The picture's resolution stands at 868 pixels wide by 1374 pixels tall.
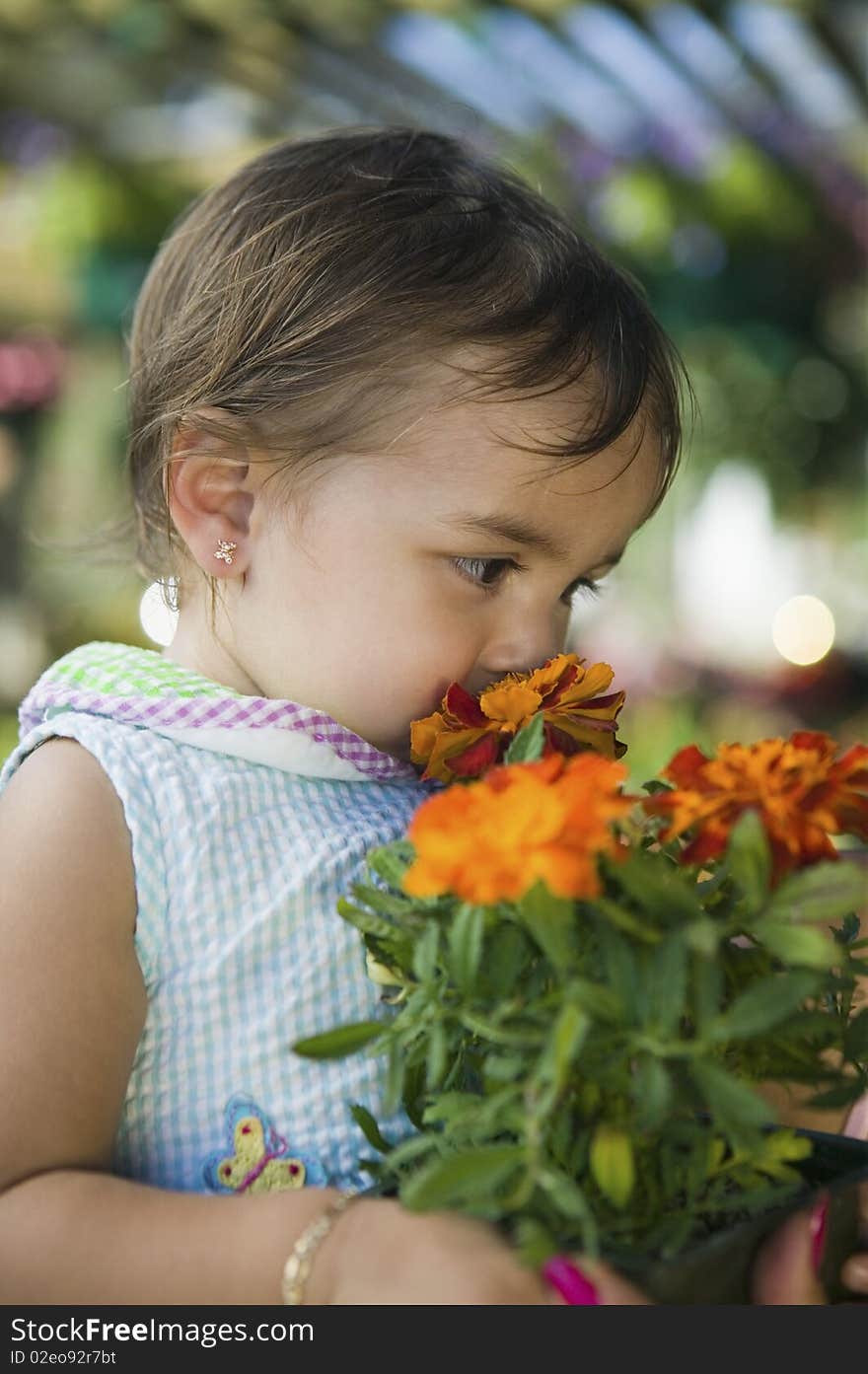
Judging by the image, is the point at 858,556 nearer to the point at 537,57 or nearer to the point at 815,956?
the point at 537,57

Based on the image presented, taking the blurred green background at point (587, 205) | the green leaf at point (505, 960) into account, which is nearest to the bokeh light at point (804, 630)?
the blurred green background at point (587, 205)

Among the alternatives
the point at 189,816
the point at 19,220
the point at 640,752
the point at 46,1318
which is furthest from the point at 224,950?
the point at 19,220

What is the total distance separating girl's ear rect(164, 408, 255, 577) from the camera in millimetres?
1214

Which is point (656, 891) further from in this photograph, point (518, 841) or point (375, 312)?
point (375, 312)

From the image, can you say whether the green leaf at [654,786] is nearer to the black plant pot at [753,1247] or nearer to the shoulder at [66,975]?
the black plant pot at [753,1247]

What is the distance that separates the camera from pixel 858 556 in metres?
6.03

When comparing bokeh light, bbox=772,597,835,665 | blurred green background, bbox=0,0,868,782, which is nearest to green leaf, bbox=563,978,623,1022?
blurred green background, bbox=0,0,868,782

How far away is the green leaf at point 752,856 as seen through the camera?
2.30 ft

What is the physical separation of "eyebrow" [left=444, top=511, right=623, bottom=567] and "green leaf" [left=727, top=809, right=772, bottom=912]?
459 millimetres

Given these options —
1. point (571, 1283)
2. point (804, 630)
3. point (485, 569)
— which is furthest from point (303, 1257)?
point (804, 630)

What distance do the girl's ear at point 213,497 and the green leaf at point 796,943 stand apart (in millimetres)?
642

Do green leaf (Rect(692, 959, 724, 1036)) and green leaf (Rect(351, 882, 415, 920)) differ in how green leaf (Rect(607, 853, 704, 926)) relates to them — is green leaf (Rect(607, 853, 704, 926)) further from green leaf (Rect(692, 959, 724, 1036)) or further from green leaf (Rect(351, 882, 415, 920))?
green leaf (Rect(351, 882, 415, 920))

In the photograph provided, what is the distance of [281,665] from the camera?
3.89 ft

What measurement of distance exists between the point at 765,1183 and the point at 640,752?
362 cm
